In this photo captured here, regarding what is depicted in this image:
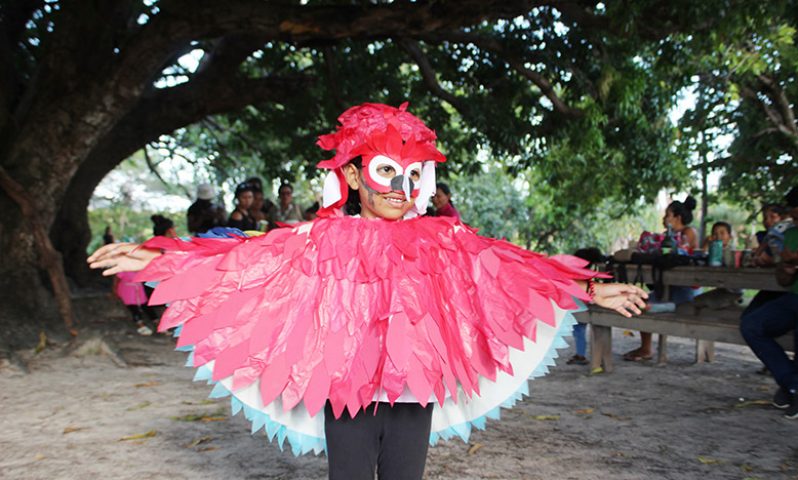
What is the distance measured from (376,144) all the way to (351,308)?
2.06 ft

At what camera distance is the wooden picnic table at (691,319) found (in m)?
5.58

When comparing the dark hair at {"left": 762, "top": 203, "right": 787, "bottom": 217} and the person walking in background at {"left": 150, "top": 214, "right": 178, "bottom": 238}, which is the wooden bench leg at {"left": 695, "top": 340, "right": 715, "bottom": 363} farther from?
the person walking in background at {"left": 150, "top": 214, "right": 178, "bottom": 238}

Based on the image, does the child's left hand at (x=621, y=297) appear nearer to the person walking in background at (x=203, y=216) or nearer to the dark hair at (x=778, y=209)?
the dark hair at (x=778, y=209)

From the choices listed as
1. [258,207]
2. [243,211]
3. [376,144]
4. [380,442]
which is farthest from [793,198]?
[258,207]

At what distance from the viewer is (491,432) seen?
15.7ft

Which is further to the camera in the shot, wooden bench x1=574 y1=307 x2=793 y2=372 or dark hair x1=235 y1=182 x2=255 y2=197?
dark hair x1=235 y1=182 x2=255 y2=197

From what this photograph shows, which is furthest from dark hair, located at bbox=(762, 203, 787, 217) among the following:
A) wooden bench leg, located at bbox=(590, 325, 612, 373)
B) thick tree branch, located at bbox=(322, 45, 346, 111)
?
thick tree branch, located at bbox=(322, 45, 346, 111)

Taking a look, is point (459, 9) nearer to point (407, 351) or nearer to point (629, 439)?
→ point (629, 439)

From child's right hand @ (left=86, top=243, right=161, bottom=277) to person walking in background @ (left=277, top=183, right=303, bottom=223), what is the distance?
619cm

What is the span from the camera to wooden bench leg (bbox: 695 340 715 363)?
24.5ft

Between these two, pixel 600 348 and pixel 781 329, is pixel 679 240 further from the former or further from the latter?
pixel 781 329

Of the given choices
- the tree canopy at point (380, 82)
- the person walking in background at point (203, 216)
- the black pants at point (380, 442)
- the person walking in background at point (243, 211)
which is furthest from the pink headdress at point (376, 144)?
the person walking in background at point (203, 216)

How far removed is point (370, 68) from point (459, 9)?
3987mm

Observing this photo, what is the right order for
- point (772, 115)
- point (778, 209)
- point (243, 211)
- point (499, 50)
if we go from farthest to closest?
point (772, 115) < point (499, 50) < point (243, 211) < point (778, 209)
